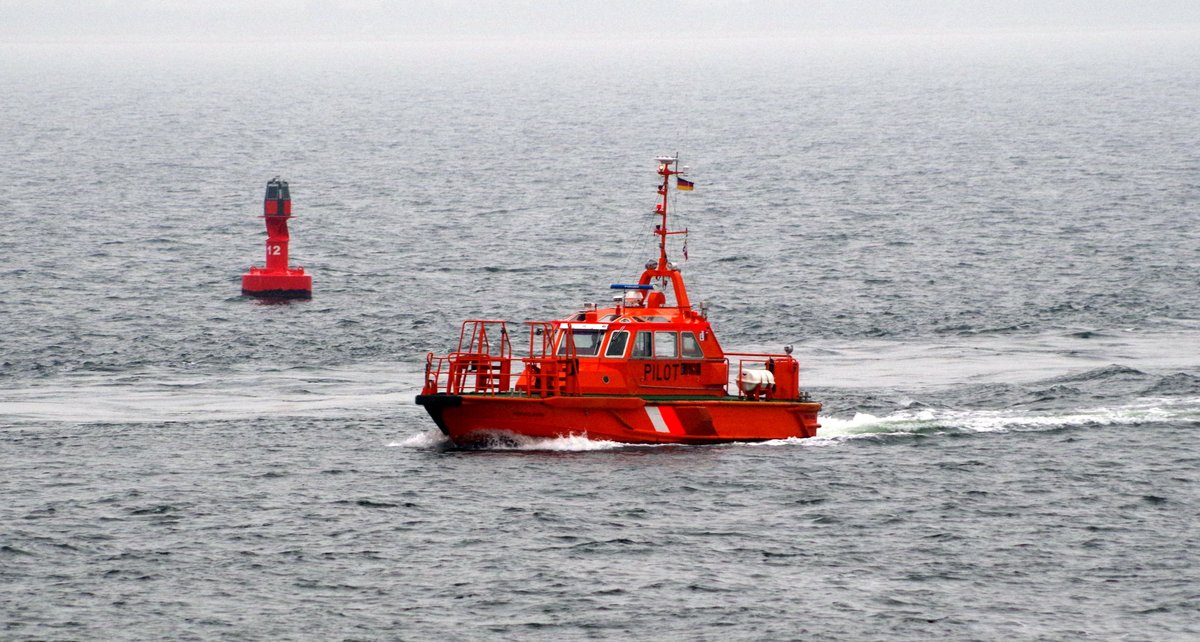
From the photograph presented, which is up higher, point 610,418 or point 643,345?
point 643,345

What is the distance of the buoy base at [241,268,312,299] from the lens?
5928cm

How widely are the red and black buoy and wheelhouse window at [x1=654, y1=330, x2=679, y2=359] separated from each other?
24447 millimetres

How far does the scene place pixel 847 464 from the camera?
3566 centimetres

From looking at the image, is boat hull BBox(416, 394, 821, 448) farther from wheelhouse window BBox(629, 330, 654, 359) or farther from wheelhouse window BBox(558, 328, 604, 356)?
wheelhouse window BBox(558, 328, 604, 356)

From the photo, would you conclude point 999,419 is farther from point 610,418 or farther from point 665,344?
point 610,418

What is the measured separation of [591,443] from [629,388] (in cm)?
143

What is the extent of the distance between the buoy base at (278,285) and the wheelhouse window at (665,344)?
2445 cm

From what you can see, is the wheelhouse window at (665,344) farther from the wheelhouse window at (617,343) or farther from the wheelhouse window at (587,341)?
the wheelhouse window at (587,341)

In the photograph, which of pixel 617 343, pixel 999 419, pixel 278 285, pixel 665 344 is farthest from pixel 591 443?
pixel 278 285

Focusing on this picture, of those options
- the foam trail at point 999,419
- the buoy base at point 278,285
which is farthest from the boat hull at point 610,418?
the buoy base at point 278,285

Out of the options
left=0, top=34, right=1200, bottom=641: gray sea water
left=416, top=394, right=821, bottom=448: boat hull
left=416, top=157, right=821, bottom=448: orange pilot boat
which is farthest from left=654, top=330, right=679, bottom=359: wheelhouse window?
left=0, top=34, right=1200, bottom=641: gray sea water

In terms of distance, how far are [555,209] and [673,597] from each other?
60267 mm

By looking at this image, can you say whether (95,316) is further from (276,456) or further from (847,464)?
(847,464)

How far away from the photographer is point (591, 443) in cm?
3631
